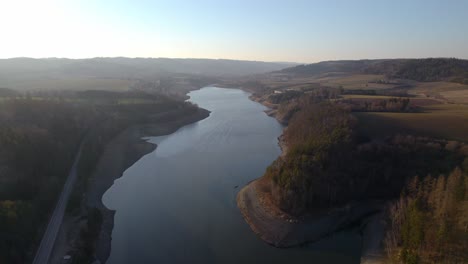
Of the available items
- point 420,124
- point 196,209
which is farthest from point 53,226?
point 420,124

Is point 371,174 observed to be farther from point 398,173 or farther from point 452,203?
point 452,203

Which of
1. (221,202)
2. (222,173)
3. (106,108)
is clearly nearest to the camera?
(221,202)

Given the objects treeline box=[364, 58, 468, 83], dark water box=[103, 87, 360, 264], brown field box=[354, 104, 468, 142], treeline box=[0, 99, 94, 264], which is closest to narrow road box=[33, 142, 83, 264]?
treeline box=[0, 99, 94, 264]

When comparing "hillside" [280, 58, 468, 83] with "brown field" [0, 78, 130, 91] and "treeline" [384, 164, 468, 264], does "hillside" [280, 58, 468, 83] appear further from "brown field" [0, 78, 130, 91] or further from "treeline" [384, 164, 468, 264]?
"brown field" [0, 78, 130, 91]

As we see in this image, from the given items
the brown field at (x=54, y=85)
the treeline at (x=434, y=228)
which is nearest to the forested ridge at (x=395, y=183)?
the treeline at (x=434, y=228)

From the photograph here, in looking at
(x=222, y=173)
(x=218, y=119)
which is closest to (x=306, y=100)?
(x=218, y=119)

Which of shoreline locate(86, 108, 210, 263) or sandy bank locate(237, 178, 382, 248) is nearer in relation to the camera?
sandy bank locate(237, 178, 382, 248)

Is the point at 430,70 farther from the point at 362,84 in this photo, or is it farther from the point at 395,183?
the point at 395,183
